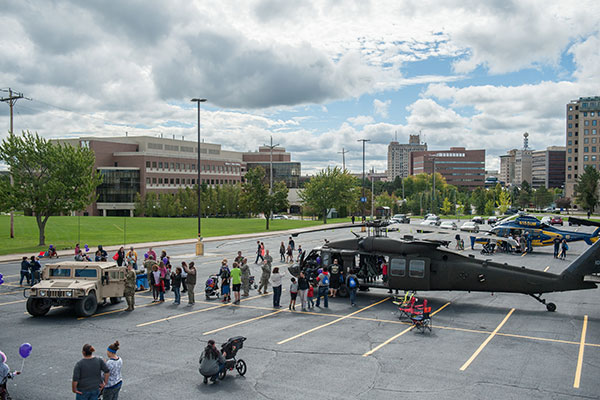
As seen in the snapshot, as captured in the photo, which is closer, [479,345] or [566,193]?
[479,345]

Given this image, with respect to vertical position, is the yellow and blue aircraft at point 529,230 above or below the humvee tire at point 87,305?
above

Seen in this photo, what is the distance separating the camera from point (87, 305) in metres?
17.5

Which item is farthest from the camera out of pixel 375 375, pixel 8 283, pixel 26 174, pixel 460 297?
pixel 26 174

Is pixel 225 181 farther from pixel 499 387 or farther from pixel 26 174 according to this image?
pixel 499 387

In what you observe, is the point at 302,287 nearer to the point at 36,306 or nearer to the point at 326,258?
the point at 326,258

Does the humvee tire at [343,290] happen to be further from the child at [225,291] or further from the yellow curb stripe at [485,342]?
the yellow curb stripe at [485,342]

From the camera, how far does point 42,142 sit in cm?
4222

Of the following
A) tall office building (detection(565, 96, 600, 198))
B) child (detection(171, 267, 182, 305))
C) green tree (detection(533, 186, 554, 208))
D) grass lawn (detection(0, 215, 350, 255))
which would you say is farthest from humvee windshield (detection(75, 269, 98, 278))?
tall office building (detection(565, 96, 600, 198))

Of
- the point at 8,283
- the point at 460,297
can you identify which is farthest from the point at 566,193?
the point at 8,283

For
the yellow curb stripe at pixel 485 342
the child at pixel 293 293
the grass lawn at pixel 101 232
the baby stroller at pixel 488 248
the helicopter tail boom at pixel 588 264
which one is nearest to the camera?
the yellow curb stripe at pixel 485 342

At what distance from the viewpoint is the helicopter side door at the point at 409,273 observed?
64.5 feet

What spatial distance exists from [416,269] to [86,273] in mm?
13201

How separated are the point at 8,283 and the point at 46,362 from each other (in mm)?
15110

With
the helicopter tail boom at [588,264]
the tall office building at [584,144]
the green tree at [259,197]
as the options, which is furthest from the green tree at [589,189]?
the helicopter tail boom at [588,264]
